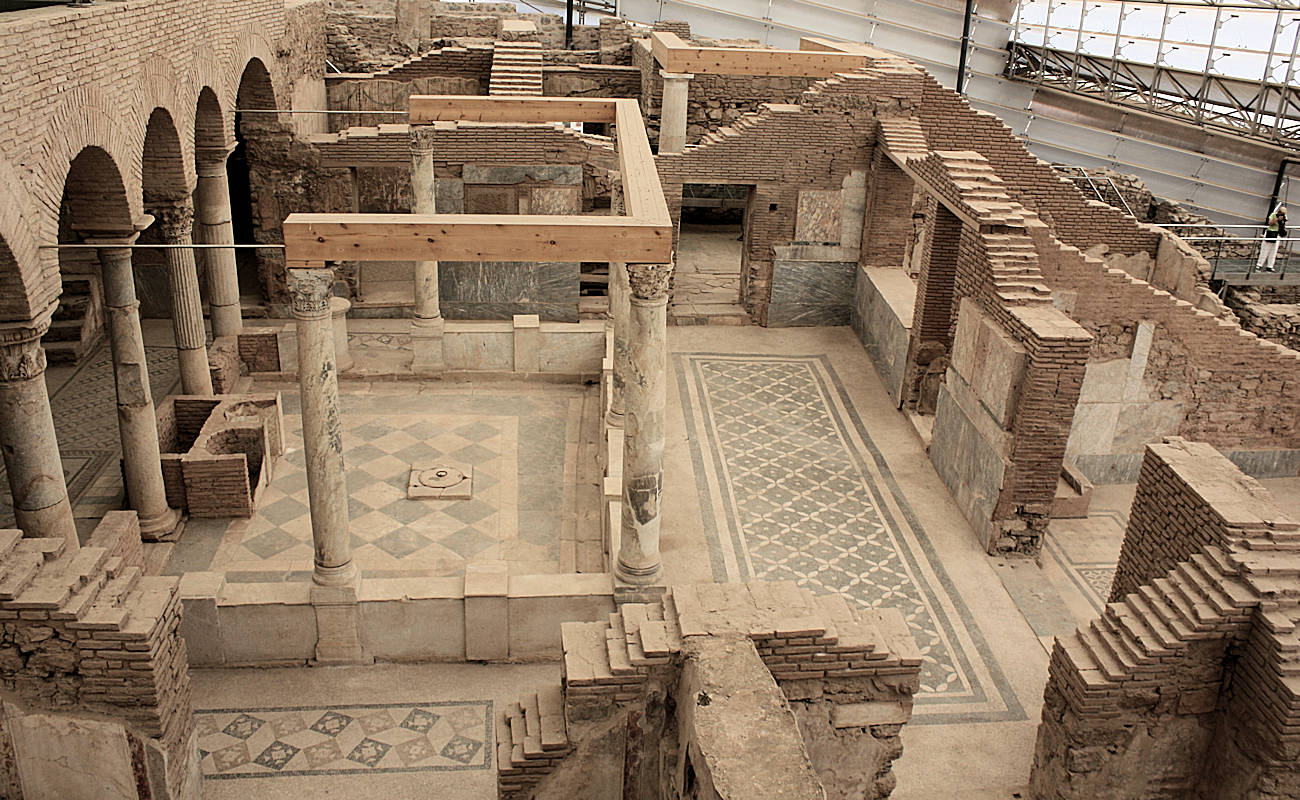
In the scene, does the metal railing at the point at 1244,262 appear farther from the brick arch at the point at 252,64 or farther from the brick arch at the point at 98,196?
the brick arch at the point at 98,196

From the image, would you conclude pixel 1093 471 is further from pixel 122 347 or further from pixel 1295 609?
pixel 122 347

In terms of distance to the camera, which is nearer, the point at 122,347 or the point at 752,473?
the point at 122,347

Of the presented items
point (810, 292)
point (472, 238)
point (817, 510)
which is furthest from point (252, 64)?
point (817, 510)

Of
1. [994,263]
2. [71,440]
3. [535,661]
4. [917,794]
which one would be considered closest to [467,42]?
[71,440]

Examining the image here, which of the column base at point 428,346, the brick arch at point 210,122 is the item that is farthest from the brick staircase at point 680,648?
the brick arch at point 210,122

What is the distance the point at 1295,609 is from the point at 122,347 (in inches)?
336

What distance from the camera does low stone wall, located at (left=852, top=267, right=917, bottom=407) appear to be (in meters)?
12.3

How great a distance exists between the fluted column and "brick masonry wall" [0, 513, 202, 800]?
1.34 meters

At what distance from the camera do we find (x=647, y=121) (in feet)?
54.9

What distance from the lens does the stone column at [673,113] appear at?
14.0m

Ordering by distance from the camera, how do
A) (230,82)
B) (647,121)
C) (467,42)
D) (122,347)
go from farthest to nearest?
(467,42)
(647,121)
(230,82)
(122,347)

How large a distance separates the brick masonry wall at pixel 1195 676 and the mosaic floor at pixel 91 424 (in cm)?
812

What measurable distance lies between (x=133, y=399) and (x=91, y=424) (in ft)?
9.77

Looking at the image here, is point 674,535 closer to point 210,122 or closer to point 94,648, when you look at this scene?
point 94,648
